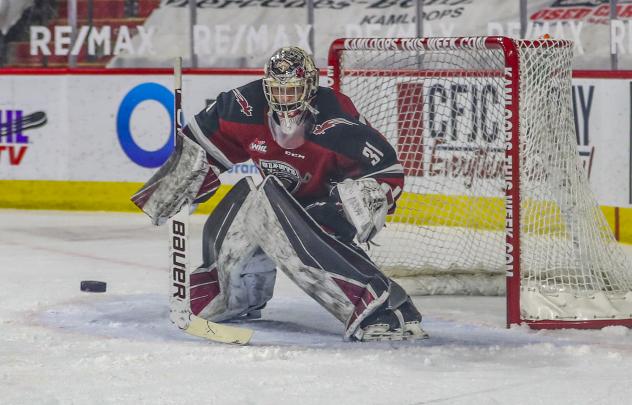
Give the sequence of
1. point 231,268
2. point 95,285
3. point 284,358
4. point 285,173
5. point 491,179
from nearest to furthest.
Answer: point 284,358 < point 285,173 < point 231,268 < point 95,285 < point 491,179

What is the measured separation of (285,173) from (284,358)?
2.17 feet

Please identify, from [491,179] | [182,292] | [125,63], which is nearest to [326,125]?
[182,292]

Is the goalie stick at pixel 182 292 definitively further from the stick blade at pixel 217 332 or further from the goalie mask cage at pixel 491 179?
the goalie mask cage at pixel 491 179

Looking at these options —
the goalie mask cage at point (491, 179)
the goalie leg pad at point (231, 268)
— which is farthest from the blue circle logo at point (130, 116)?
the goalie leg pad at point (231, 268)

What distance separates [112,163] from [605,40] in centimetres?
282

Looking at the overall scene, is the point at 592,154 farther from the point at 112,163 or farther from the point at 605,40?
the point at 112,163

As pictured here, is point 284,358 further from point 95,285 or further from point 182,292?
point 95,285

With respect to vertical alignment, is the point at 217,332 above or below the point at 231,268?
below

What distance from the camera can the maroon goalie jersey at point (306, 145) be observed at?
4.29 meters

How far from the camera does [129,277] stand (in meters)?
5.66

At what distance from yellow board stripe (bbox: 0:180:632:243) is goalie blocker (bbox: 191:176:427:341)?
83 cm

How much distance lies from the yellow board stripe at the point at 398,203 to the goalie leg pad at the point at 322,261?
0.86 meters

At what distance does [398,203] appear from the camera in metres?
5.90

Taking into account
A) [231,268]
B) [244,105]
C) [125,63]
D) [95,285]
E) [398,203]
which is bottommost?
[95,285]
